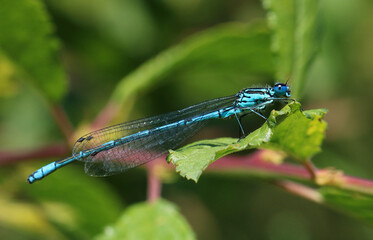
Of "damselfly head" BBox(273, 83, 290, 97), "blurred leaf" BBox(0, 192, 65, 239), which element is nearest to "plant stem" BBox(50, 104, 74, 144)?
"blurred leaf" BBox(0, 192, 65, 239)

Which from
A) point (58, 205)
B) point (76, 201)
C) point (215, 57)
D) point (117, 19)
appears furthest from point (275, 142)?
point (117, 19)

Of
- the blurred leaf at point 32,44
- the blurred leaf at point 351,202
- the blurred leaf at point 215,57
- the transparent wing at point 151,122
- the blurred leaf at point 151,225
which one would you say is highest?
the blurred leaf at point 32,44

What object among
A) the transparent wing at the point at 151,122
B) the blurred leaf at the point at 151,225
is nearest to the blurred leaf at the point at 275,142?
the blurred leaf at the point at 151,225

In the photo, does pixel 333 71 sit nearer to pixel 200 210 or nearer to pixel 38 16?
pixel 200 210

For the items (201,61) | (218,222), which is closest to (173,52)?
(201,61)

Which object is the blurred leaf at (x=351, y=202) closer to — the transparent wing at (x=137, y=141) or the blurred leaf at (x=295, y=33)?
the blurred leaf at (x=295, y=33)
